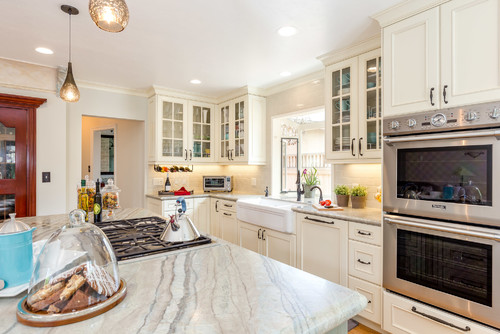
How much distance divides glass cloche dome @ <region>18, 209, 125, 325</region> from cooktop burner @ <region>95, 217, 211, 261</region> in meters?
0.37

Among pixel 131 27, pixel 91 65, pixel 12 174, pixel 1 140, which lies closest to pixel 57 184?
pixel 12 174

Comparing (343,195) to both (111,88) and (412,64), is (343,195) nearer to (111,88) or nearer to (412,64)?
(412,64)

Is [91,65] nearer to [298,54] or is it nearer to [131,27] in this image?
[131,27]

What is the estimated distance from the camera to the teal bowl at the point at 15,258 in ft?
2.96

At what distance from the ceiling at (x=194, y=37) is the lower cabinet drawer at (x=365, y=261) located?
1811mm

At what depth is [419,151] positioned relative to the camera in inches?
75.4

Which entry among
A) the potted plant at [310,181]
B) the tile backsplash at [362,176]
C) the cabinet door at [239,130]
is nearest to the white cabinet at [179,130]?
the cabinet door at [239,130]

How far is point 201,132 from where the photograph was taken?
460 cm

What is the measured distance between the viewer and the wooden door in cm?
315

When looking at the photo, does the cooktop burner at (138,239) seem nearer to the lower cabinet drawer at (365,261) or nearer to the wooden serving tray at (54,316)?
the wooden serving tray at (54,316)

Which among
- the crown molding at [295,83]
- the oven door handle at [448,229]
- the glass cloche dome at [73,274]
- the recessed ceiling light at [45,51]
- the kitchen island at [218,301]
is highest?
the recessed ceiling light at [45,51]

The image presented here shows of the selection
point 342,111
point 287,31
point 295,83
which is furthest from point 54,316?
point 295,83

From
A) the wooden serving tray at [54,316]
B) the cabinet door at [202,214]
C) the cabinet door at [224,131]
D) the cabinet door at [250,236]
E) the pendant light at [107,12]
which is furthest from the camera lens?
the cabinet door at [224,131]

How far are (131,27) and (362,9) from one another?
184cm
